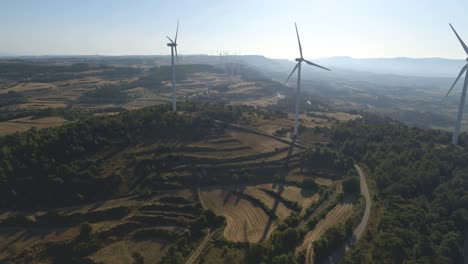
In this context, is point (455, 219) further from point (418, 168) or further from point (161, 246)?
point (161, 246)

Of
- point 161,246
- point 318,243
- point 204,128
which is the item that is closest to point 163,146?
point 204,128

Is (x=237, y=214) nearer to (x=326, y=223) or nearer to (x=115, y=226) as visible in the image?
(x=326, y=223)

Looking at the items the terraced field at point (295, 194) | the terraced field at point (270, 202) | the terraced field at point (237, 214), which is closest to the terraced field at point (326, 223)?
the terraced field at point (295, 194)

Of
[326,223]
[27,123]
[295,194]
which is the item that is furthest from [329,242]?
[27,123]

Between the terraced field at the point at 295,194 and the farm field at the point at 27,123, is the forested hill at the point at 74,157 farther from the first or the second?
the terraced field at the point at 295,194

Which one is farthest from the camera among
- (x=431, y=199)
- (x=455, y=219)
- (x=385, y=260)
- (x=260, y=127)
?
(x=260, y=127)

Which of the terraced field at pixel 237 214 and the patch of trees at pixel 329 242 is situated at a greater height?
the patch of trees at pixel 329 242

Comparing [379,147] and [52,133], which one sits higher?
[52,133]
